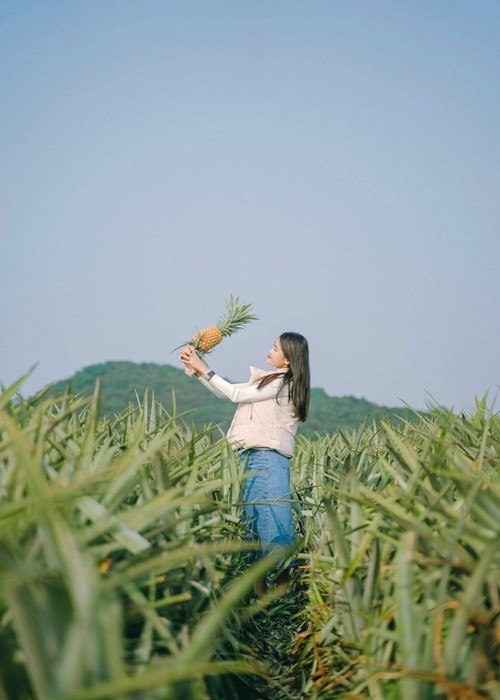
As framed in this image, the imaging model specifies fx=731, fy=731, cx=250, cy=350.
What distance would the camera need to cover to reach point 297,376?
442 cm

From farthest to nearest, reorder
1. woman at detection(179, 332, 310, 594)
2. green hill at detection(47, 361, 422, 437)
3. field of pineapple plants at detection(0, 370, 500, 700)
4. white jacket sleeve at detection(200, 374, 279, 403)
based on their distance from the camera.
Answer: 1. green hill at detection(47, 361, 422, 437)
2. white jacket sleeve at detection(200, 374, 279, 403)
3. woman at detection(179, 332, 310, 594)
4. field of pineapple plants at detection(0, 370, 500, 700)

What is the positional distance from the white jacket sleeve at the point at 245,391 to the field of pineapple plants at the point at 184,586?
4.72 feet

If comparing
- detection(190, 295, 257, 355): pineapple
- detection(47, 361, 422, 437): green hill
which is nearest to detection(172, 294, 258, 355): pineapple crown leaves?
detection(190, 295, 257, 355): pineapple

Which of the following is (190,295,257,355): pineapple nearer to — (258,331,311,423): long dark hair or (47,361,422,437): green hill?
(258,331,311,423): long dark hair

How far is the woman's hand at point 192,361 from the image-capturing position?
454cm

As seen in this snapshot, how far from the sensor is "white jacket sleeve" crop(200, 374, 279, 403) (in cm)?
436

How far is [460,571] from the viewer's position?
1853 mm

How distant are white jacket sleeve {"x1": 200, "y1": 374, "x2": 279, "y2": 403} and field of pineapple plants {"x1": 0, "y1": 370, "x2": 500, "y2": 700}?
1.44 m

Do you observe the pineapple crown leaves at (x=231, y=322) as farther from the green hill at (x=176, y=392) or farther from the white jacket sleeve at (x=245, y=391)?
the green hill at (x=176, y=392)

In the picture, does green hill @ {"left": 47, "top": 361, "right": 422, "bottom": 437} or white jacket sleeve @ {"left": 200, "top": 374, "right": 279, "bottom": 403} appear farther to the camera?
green hill @ {"left": 47, "top": 361, "right": 422, "bottom": 437}

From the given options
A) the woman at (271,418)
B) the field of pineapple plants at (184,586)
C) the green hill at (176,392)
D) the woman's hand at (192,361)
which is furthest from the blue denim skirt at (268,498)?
the green hill at (176,392)

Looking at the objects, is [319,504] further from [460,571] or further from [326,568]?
[460,571]

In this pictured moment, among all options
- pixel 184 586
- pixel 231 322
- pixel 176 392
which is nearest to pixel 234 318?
pixel 231 322

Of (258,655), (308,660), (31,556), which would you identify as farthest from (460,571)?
(258,655)
